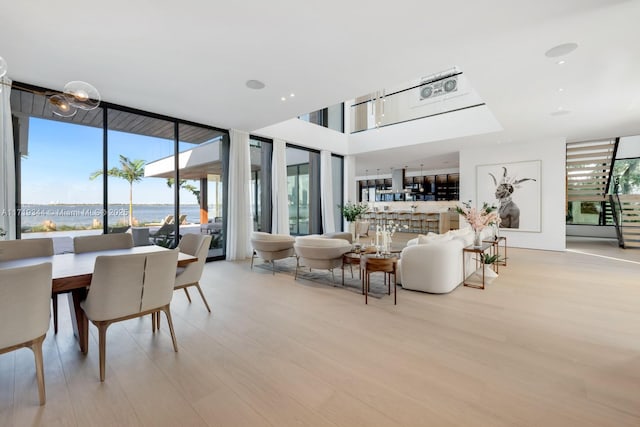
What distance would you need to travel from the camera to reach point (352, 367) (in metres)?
2.12

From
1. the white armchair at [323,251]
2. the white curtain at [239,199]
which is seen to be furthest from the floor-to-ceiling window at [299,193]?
the white armchair at [323,251]

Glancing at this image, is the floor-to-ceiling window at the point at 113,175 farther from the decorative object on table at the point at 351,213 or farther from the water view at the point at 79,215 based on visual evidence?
the decorative object on table at the point at 351,213

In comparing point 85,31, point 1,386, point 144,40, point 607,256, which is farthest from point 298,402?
point 607,256

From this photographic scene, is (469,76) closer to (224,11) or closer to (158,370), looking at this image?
(224,11)

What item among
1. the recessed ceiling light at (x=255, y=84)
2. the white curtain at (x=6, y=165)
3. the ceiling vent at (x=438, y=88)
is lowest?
the white curtain at (x=6, y=165)

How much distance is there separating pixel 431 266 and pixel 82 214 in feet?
17.9

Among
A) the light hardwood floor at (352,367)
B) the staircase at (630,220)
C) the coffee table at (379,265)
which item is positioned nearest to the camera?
the light hardwood floor at (352,367)

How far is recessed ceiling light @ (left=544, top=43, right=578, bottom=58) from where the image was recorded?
3137mm

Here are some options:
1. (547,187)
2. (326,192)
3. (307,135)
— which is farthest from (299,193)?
(547,187)

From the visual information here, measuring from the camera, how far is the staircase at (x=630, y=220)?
764 cm

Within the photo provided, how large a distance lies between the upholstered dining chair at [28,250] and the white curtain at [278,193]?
14.9 feet

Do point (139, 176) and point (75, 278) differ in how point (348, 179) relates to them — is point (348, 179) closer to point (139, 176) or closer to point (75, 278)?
point (139, 176)

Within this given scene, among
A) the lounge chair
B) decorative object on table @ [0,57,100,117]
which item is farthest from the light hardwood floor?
the lounge chair

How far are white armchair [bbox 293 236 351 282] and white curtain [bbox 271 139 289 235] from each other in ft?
9.57
